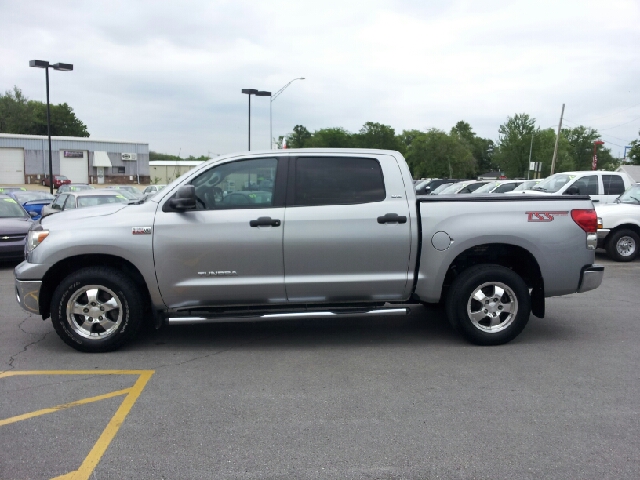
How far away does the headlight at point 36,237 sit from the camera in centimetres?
536

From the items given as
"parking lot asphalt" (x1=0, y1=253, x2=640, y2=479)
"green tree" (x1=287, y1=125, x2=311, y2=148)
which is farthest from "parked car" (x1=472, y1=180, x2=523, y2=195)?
"green tree" (x1=287, y1=125, x2=311, y2=148)

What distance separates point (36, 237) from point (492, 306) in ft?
15.0

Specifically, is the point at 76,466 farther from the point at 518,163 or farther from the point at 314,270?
the point at 518,163

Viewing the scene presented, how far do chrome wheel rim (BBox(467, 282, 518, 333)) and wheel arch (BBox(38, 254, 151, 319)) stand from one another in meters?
3.28

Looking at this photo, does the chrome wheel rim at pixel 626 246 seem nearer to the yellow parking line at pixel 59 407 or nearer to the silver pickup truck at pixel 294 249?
the silver pickup truck at pixel 294 249

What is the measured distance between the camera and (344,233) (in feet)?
17.6

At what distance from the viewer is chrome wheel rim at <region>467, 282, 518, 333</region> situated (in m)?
5.59

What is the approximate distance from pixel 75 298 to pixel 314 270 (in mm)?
2318

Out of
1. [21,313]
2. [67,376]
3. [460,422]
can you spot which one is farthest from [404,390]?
[21,313]

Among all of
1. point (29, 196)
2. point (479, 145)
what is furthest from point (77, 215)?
point (479, 145)

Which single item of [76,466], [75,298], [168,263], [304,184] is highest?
[304,184]

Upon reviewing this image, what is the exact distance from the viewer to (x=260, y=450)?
355 centimetres

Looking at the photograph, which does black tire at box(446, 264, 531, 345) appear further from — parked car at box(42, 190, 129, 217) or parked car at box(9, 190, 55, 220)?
parked car at box(9, 190, 55, 220)

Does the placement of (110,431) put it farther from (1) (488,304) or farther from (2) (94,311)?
(1) (488,304)
